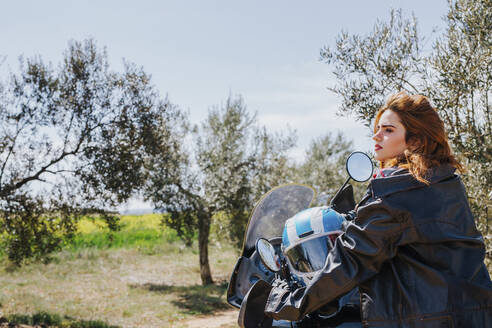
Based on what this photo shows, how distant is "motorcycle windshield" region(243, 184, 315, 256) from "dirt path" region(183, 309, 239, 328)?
8.51 metres

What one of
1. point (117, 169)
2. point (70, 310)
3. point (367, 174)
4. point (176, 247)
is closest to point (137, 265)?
point (176, 247)

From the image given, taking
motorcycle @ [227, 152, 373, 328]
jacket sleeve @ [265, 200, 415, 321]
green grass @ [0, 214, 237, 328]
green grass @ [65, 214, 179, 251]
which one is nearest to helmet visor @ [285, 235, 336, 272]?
motorcycle @ [227, 152, 373, 328]

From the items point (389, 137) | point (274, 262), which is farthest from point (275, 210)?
point (389, 137)

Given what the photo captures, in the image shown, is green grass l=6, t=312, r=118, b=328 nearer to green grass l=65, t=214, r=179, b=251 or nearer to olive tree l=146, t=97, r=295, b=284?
olive tree l=146, t=97, r=295, b=284

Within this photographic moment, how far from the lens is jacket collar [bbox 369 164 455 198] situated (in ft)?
6.35

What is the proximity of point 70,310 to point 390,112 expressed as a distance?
12.4 m

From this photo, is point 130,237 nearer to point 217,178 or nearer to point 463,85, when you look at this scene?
point 217,178

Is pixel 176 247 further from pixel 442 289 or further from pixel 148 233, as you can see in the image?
pixel 442 289

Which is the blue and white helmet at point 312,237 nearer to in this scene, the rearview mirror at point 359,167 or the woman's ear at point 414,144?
the rearview mirror at point 359,167

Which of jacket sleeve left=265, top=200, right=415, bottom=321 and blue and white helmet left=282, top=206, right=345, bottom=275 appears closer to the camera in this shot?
jacket sleeve left=265, top=200, right=415, bottom=321

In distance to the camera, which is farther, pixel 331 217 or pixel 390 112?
pixel 331 217

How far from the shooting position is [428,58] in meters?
6.17

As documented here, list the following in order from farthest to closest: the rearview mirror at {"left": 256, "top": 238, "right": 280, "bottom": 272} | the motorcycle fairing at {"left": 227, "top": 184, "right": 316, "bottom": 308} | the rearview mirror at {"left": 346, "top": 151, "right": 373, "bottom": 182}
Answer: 1. the motorcycle fairing at {"left": 227, "top": 184, "right": 316, "bottom": 308}
2. the rearview mirror at {"left": 346, "top": 151, "right": 373, "bottom": 182}
3. the rearview mirror at {"left": 256, "top": 238, "right": 280, "bottom": 272}

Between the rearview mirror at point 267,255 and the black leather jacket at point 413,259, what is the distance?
64cm
